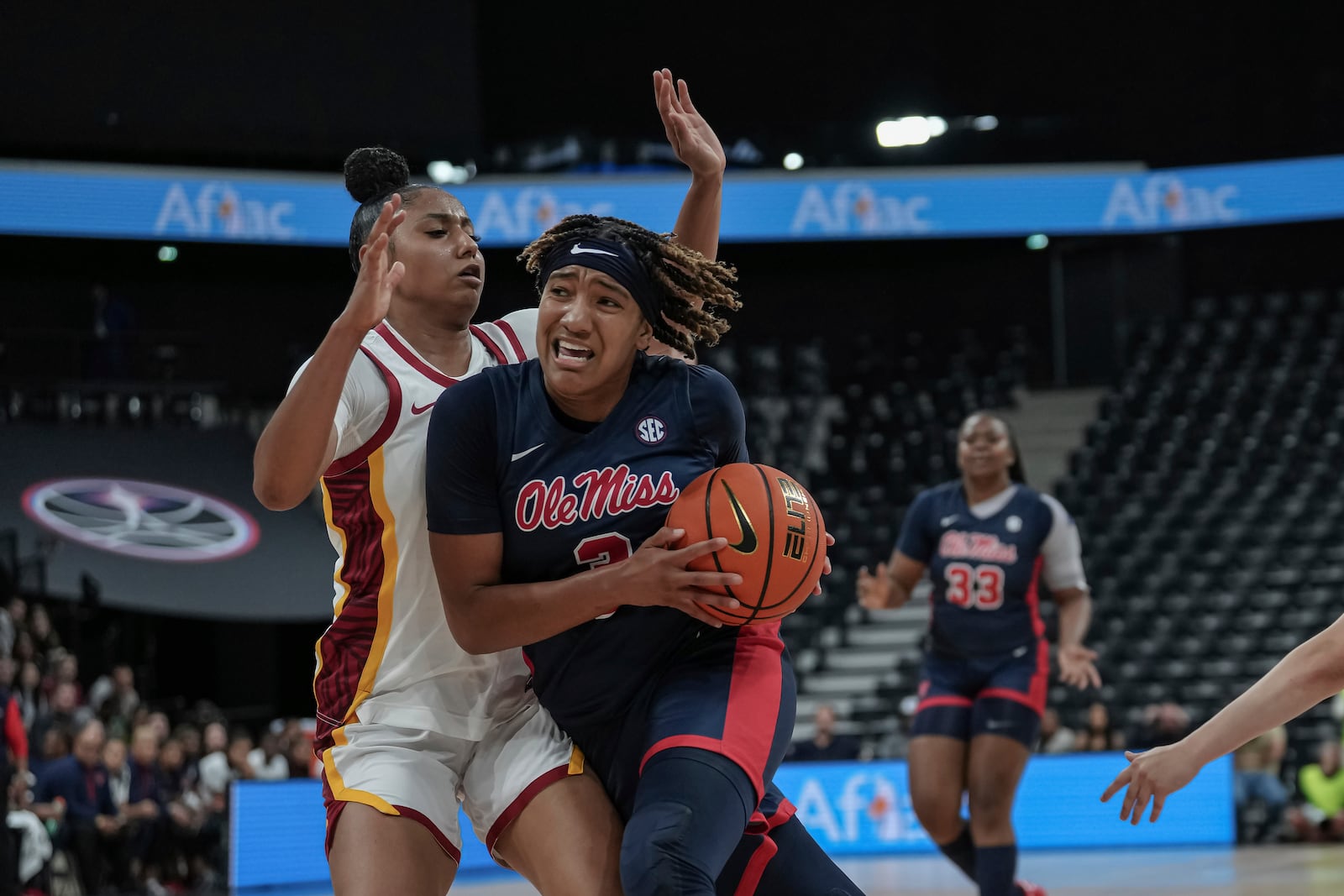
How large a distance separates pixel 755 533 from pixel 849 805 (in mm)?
9479

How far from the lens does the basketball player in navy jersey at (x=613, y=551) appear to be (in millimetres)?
3105

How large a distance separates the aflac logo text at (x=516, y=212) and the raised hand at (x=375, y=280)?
1507 cm

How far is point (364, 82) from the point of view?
744 inches

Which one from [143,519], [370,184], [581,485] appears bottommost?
[143,519]

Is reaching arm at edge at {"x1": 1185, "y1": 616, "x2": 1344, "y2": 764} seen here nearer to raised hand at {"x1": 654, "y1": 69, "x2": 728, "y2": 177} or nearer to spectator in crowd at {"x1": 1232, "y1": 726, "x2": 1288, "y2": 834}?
raised hand at {"x1": 654, "y1": 69, "x2": 728, "y2": 177}

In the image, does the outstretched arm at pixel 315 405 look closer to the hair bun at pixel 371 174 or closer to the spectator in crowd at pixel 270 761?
the hair bun at pixel 371 174

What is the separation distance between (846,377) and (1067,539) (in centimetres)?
1330

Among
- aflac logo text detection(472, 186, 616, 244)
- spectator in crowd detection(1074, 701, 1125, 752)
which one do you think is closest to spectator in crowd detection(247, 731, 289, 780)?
spectator in crowd detection(1074, 701, 1125, 752)

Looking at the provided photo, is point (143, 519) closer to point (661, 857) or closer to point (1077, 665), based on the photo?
point (1077, 665)

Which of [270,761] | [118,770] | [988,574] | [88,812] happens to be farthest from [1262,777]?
[88,812]

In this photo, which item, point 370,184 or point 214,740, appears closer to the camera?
point 370,184

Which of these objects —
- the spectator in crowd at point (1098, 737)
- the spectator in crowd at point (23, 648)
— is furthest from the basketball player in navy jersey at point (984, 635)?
the spectator in crowd at point (23, 648)

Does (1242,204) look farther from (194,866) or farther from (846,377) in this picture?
(194,866)

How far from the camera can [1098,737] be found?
1246cm
